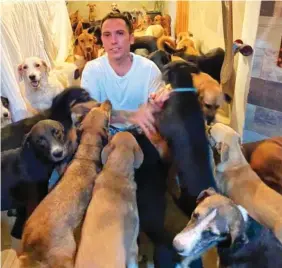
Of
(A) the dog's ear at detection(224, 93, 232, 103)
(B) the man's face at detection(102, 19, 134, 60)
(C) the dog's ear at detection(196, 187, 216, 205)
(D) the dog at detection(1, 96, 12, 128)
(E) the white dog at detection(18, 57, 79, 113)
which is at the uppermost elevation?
(B) the man's face at detection(102, 19, 134, 60)

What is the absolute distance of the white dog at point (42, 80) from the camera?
1.21m

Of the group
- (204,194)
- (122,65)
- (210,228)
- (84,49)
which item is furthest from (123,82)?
(210,228)

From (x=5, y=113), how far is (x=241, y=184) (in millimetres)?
783

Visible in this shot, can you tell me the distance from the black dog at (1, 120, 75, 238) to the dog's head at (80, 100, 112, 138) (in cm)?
10

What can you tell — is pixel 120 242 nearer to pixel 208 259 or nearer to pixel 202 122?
pixel 208 259

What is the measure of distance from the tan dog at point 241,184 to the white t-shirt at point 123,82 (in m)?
0.30

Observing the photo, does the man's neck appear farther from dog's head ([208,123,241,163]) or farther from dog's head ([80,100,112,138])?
dog's head ([208,123,241,163])

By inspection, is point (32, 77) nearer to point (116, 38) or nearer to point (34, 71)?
point (34, 71)

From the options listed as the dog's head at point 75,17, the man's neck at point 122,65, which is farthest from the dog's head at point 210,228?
the dog's head at point 75,17

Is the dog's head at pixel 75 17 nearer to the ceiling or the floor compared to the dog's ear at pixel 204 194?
nearer to the ceiling

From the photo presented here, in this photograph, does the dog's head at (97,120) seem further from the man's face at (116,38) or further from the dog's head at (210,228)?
the dog's head at (210,228)

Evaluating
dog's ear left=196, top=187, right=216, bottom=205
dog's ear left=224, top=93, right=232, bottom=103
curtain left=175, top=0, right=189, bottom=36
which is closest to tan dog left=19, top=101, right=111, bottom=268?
dog's ear left=196, top=187, right=216, bottom=205

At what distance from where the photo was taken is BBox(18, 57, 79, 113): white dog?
1212 millimetres

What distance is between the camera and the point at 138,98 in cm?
129
